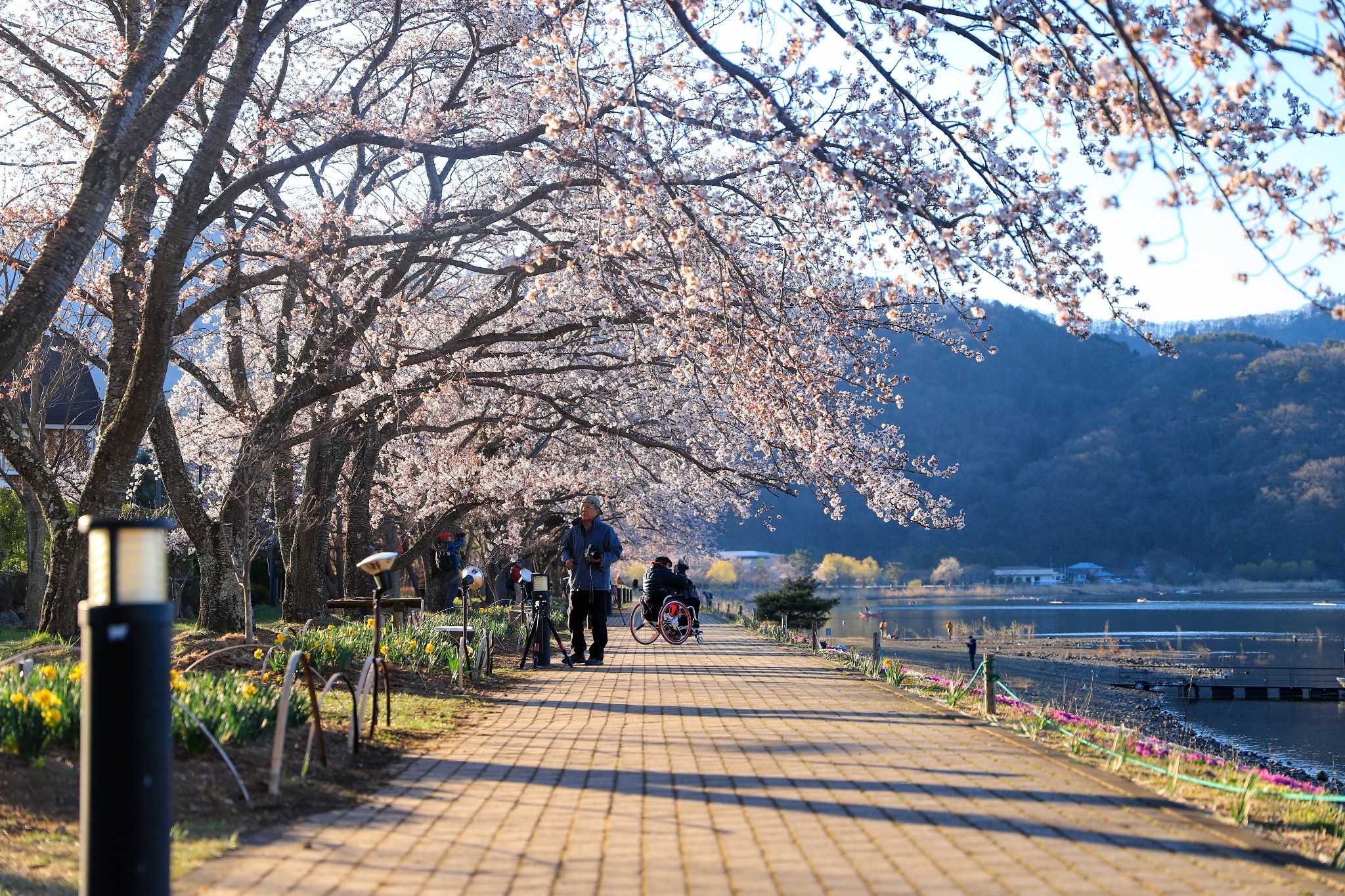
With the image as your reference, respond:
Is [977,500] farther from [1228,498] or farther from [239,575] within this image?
[239,575]

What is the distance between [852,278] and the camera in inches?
492

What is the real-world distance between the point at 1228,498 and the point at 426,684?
550ft

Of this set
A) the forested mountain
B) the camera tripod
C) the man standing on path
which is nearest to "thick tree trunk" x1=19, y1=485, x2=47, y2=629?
the camera tripod

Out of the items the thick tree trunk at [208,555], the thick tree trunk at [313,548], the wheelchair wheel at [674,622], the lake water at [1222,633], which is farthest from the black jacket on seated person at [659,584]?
the lake water at [1222,633]

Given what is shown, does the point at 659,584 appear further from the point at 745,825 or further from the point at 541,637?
the point at 745,825

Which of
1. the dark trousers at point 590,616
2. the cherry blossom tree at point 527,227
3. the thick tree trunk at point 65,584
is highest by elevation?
the cherry blossom tree at point 527,227

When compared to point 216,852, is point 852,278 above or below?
above

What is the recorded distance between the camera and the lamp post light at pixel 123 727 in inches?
122

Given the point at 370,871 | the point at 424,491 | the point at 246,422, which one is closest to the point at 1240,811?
the point at 370,871

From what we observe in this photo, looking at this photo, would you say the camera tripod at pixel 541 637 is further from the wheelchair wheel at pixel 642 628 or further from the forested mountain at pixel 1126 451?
the forested mountain at pixel 1126 451

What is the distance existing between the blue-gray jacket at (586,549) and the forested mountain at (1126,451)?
136 metres

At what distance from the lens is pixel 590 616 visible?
47.1 feet

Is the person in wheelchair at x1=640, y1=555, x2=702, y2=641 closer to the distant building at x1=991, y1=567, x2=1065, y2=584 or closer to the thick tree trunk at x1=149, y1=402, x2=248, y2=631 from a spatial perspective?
the thick tree trunk at x1=149, y1=402, x2=248, y2=631

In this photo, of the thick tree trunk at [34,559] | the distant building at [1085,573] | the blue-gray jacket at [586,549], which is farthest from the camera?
the distant building at [1085,573]
